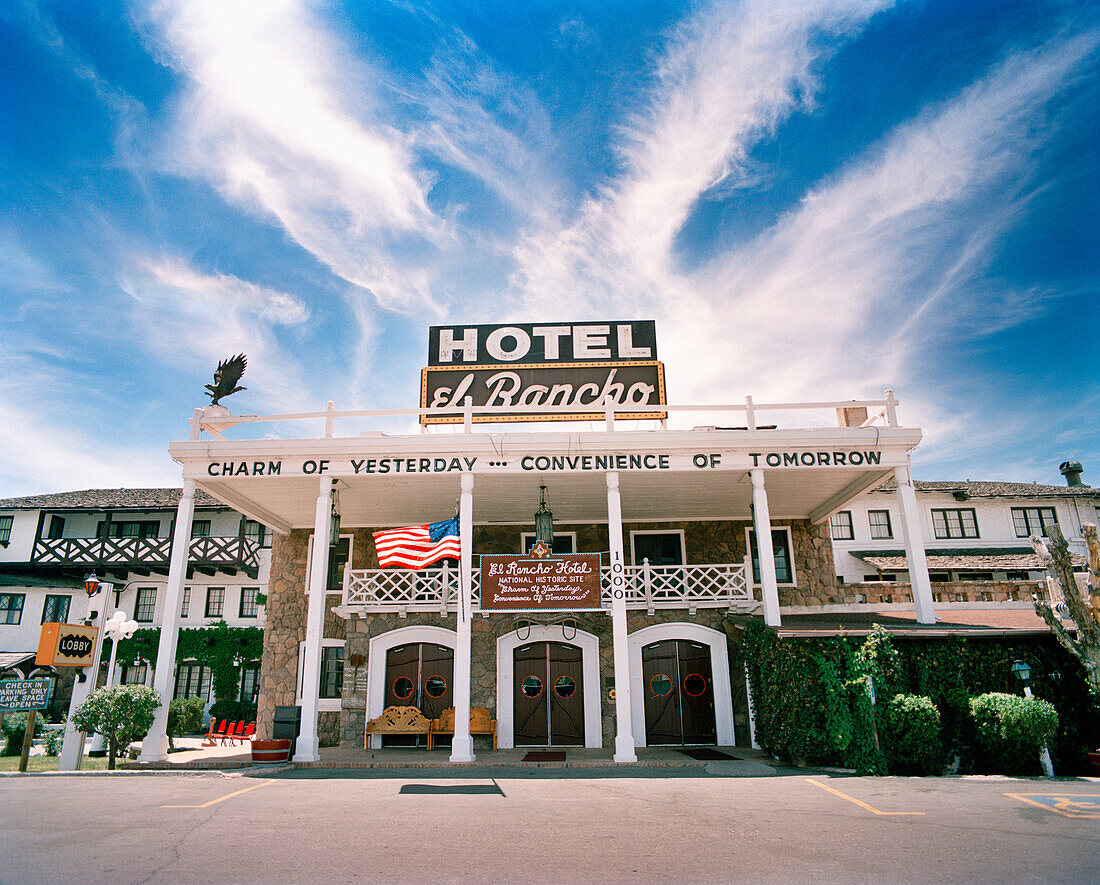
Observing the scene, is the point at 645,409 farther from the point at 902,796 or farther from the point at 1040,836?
Answer: the point at 1040,836

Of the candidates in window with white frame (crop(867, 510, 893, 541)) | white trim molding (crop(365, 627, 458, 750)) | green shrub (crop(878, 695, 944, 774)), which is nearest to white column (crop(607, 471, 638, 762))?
green shrub (crop(878, 695, 944, 774))

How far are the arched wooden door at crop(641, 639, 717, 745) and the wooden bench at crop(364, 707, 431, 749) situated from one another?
5150mm

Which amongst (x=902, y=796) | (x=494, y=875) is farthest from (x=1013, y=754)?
(x=494, y=875)

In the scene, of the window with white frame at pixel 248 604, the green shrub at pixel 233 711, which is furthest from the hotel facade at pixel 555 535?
the window with white frame at pixel 248 604

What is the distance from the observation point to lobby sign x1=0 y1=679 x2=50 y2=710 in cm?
1330

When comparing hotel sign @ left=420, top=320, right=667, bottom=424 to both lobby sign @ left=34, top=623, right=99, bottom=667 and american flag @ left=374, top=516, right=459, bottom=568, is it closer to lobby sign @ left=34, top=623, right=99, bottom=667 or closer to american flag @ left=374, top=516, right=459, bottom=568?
american flag @ left=374, top=516, right=459, bottom=568

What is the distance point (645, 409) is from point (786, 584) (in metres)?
6.46

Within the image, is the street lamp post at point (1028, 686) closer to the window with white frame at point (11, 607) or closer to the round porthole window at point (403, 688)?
the round porthole window at point (403, 688)

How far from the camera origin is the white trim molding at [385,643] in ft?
55.1

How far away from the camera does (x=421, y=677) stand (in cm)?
1695

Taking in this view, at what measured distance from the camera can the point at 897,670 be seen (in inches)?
478

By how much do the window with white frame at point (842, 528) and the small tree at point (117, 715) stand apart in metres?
26.7

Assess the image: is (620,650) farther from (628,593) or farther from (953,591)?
(953,591)

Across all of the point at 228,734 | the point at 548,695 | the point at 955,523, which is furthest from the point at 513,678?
the point at 955,523
